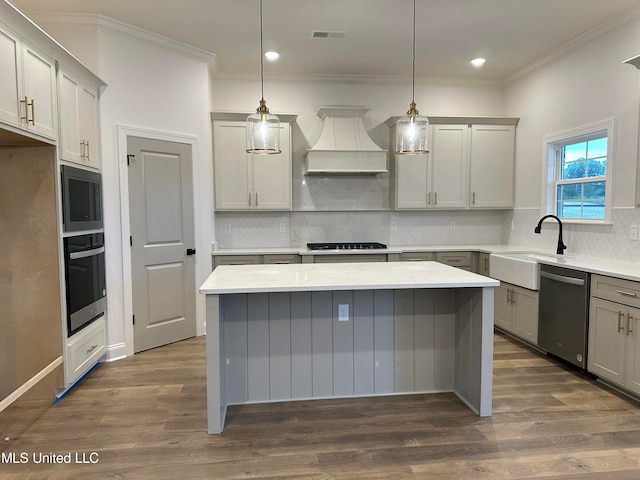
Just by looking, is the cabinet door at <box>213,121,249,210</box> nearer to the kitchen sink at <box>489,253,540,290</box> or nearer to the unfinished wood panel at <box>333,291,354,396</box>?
the unfinished wood panel at <box>333,291,354,396</box>

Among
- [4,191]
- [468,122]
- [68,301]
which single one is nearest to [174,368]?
[68,301]

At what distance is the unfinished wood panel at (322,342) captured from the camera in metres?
2.81

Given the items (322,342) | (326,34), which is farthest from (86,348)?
(326,34)

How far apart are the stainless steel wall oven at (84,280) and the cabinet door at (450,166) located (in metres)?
3.57

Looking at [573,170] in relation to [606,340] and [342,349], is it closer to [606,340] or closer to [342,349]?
[606,340]

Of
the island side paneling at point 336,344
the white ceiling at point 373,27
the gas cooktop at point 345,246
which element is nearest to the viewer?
the island side paneling at point 336,344

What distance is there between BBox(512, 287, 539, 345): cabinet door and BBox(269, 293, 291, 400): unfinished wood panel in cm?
234

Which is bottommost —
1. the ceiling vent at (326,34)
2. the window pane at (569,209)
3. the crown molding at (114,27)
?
the window pane at (569,209)

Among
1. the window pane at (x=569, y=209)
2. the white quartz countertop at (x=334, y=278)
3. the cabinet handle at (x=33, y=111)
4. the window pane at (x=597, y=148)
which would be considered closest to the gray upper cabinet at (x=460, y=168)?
the window pane at (x=569, y=209)

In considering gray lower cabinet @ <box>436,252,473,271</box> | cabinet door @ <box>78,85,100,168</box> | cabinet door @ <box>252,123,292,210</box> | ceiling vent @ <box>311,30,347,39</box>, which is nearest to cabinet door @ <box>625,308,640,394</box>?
gray lower cabinet @ <box>436,252,473,271</box>

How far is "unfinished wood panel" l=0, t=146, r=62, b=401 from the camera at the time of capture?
2.82m

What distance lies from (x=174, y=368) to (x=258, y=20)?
118 inches

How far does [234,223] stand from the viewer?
505 cm

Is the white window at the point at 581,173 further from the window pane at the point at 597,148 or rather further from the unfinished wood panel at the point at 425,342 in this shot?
the unfinished wood panel at the point at 425,342
